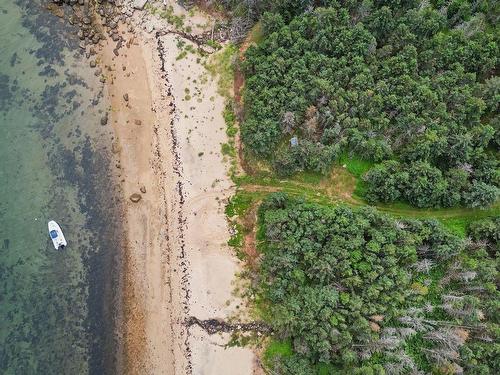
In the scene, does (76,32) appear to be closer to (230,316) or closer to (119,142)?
(119,142)

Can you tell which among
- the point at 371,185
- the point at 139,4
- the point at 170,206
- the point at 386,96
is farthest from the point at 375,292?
the point at 139,4

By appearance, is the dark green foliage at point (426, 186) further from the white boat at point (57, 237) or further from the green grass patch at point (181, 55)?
the white boat at point (57, 237)

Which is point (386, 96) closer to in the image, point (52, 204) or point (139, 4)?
point (139, 4)

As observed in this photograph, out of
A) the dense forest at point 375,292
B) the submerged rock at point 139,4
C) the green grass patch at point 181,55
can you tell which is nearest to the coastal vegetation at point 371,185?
the dense forest at point 375,292

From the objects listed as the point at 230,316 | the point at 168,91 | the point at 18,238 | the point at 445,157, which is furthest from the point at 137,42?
the point at 445,157

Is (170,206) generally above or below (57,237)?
above

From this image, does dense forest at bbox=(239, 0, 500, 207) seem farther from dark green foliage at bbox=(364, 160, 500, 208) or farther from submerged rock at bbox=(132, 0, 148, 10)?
submerged rock at bbox=(132, 0, 148, 10)

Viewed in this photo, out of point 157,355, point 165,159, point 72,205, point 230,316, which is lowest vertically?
point 157,355
